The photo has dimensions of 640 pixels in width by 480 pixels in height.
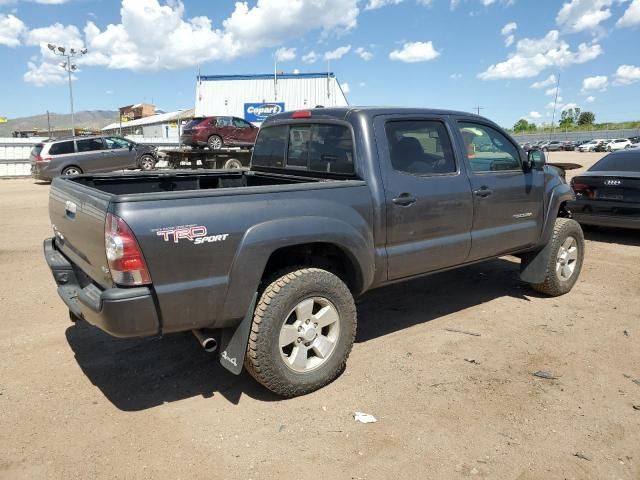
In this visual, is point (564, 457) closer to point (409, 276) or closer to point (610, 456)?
point (610, 456)

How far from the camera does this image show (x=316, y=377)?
3434 mm

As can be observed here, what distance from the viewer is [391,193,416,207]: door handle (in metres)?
3.78

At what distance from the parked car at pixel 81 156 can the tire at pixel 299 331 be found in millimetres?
15521

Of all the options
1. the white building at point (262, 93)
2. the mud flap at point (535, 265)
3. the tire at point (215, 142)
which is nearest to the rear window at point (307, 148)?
the mud flap at point (535, 265)

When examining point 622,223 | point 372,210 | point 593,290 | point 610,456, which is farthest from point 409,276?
point 622,223

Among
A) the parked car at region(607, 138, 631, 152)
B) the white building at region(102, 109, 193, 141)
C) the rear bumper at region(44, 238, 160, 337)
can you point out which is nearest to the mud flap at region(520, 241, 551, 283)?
the rear bumper at region(44, 238, 160, 337)

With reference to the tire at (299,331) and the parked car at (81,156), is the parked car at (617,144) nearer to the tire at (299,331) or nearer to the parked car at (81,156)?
the parked car at (81,156)

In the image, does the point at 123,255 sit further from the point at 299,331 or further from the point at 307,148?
the point at 307,148

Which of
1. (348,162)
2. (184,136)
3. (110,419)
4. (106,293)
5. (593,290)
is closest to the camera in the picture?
(106,293)

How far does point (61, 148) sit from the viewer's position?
1733cm

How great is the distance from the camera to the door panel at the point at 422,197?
382cm

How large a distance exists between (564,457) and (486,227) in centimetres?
218

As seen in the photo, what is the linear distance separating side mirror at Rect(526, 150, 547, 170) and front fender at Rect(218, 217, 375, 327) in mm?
2477

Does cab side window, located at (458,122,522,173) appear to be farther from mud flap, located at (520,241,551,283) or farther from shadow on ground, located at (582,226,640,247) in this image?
shadow on ground, located at (582,226,640,247)
